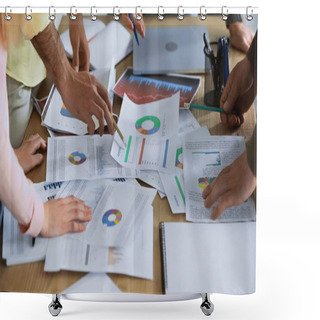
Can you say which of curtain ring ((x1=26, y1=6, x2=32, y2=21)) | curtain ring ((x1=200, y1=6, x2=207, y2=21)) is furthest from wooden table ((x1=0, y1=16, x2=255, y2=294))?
curtain ring ((x1=26, y1=6, x2=32, y2=21))

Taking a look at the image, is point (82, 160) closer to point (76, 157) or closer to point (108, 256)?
point (76, 157)

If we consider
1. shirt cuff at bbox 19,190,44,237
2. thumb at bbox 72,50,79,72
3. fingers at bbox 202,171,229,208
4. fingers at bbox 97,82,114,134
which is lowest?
shirt cuff at bbox 19,190,44,237

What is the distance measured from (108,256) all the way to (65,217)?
19 cm

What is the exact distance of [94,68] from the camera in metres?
2.00

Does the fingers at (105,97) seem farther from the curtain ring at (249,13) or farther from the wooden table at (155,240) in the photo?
the curtain ring at (249,13)

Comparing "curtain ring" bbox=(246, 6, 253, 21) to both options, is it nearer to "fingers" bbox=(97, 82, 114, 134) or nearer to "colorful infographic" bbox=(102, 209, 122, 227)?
"fingers" bbox=(97, 82, 114, 134)

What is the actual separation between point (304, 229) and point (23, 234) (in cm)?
135

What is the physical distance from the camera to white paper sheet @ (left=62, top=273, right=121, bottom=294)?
2.02 meters

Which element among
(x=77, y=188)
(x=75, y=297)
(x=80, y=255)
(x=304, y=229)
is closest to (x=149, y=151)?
(x=77, y=188)

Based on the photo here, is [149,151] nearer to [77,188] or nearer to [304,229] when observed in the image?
[77,188]

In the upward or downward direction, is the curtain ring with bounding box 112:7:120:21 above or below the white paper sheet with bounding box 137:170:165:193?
above

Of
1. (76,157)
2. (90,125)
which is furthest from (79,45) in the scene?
(76,157)

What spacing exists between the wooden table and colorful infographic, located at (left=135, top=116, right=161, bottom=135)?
88mm

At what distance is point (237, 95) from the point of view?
78.7 inches
